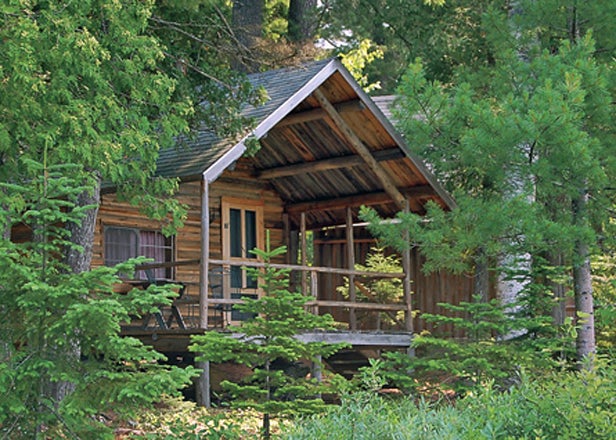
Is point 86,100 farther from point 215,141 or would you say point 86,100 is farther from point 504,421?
point 504,421

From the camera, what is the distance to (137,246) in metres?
17.9

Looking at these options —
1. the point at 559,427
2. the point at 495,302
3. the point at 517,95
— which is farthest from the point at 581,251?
the point at 559,427

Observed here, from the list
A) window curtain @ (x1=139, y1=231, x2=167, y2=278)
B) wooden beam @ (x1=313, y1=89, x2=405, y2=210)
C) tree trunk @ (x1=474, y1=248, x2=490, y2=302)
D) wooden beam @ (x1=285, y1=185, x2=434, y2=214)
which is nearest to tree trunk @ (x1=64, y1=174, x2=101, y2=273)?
window curtain @ (x1=139, y1=231, x2=167, y2=278)

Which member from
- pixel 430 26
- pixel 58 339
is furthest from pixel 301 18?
pixel 58 339

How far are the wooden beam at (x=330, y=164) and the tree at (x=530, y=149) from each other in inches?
108

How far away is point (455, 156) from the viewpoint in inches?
589

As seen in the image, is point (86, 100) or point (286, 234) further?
point (286, 234)

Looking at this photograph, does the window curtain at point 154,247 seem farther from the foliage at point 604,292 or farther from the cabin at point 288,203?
the foliage at point 604,292

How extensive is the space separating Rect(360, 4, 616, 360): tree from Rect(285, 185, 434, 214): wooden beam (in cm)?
330

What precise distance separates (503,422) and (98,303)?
3.23 metres

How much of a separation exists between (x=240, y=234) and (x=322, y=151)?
2.35 meters

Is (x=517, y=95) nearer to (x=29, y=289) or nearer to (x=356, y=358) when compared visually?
(x=356, y=358)

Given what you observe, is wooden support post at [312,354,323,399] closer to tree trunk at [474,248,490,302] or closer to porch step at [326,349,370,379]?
porch step at [326,349,370,379]

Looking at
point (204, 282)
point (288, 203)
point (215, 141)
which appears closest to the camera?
point (204, 282)
